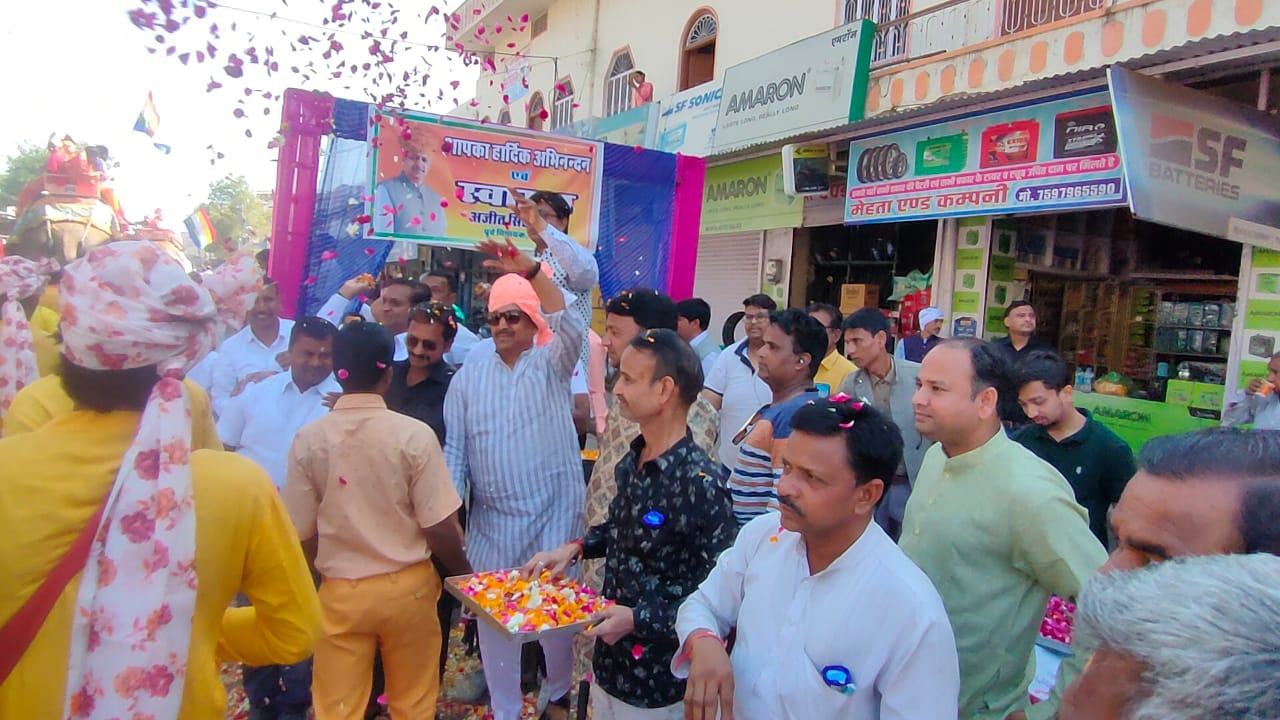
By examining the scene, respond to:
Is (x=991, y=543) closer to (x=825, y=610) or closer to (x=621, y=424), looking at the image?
(x=825, y=610)

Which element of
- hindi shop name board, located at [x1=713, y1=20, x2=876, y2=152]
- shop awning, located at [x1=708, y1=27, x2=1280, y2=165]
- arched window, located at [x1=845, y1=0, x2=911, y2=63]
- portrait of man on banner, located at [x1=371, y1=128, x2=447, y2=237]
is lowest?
portrait of man on banner, located at [x1=371, y1=128, x2=447, y2=237]

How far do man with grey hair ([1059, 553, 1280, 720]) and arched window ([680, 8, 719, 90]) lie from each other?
12.3 m

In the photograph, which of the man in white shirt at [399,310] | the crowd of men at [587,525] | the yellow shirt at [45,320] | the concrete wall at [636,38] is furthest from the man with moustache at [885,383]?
the concrete wall at [636,38]

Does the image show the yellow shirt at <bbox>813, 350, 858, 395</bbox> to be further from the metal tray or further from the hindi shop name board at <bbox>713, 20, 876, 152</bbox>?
the hindi shop name board at <bbox>713, 20, 876, 152</bbox>

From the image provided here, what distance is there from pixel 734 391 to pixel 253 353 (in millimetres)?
2801

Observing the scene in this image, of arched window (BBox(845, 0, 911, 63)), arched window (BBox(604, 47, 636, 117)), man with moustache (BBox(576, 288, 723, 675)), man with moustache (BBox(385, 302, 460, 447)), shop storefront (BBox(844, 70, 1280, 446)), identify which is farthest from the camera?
arched window (BBox(604, 47, 636, 117))

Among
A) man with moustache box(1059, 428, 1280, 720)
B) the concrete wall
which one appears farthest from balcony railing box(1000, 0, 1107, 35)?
man with moustache box(1059, 428, 1280, 720)

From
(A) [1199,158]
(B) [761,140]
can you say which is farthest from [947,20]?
(A) [1199,158]

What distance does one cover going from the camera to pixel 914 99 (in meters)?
8.16

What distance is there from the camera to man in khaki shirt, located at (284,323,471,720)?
2.78 metres

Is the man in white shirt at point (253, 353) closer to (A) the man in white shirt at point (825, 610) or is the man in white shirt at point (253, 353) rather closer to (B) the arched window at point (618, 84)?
(A) the man in white shirt at point (825, 610)

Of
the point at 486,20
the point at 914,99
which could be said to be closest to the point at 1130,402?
the point at 914,99

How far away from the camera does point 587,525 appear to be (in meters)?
3.46

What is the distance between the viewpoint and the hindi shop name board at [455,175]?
615cm
